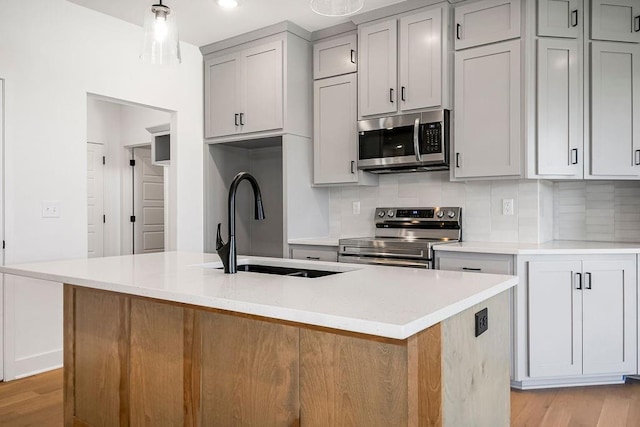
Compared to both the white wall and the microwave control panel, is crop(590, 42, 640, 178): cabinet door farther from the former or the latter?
the white wall

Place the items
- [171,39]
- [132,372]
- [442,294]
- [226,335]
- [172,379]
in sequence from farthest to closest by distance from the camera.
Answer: [171,39], [132,372], [172,379], [226,335], [442,294]

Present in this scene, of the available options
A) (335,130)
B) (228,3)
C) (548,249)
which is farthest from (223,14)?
(548,249)

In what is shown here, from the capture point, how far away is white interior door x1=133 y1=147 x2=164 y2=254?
599 centimetres

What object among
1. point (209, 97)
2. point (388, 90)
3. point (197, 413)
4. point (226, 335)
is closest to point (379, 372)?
point (226, 335)

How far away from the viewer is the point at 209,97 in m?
4.47

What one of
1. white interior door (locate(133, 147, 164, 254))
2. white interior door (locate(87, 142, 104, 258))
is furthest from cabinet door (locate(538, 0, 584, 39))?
white interior door (locate(87, 142, 104, 258))

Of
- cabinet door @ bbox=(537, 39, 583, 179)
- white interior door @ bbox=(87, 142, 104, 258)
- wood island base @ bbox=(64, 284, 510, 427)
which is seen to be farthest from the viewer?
white interior door @ bbox=(87, 142, 104, 258)

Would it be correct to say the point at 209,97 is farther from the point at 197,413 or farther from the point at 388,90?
the point at 197,413

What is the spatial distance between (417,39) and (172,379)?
2872 mm

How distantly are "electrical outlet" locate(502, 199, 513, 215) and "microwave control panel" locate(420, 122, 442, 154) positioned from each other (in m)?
0.62

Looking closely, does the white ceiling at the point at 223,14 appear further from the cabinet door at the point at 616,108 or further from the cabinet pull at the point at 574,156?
the cabinet pull at the point at 574,156

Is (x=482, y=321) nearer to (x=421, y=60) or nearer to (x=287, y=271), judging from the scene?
(x=287, y=271)

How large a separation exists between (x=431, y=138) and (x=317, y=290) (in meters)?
2.26

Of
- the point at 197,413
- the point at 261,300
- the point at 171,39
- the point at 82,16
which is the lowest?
the point at 197,413
